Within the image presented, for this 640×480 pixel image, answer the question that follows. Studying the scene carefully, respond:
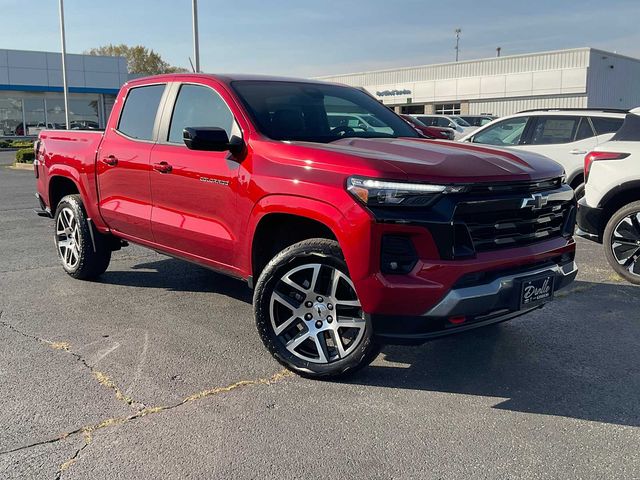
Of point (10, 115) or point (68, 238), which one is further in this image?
point (10, 115)

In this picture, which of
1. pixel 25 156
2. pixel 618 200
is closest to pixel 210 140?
pixel 618 200

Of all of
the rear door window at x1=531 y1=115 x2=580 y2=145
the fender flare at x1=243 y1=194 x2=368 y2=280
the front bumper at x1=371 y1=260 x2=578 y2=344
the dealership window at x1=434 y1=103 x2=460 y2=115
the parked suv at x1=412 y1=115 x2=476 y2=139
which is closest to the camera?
the front bumper at x1=371 y1=260 x2=578 y2=344

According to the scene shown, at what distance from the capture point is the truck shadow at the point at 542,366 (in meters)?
3.71

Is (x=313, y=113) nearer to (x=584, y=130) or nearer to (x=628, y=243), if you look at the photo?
(x=628, y=243)

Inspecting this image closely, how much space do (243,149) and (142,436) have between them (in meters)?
1.97

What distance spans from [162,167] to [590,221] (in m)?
4.42

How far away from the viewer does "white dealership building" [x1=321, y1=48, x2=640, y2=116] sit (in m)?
41.6

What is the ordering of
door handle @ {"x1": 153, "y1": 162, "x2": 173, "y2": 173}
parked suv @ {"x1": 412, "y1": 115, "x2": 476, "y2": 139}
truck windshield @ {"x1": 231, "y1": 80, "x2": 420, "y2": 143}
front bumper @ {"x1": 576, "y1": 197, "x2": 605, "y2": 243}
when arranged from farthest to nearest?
1. parked suv @ {"x1": 412, "y1": 115, "x2": 476, "y2": 139}
2. front bumper @ {"x1": 576, "y1": 197, "x2": 605, "y2": 243}
3. door handle @ {"x1": 153, "y1": 162, "x2": 173, "y2": 173}
4. truck windshield @ {"x1": 231, "y1": 80, "x2": 420, "y2": 143}

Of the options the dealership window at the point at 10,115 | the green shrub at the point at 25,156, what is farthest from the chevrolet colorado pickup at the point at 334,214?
the dealership window at the point at 10,115

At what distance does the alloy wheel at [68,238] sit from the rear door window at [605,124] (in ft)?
24.9

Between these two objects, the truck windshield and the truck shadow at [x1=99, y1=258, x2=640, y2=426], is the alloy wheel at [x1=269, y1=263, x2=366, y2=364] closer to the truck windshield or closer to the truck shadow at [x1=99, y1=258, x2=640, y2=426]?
the truck shadow at [x1=99, y1=258, x2=640, y2=426]

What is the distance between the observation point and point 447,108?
4888cm

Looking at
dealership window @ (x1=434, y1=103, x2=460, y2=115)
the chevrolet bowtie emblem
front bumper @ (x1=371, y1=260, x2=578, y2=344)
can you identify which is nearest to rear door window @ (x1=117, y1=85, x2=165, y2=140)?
front bumper @ (x1=371, y1=260, x2=578, y2=344)

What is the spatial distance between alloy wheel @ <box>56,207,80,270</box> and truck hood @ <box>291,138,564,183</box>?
3227 millimetres
